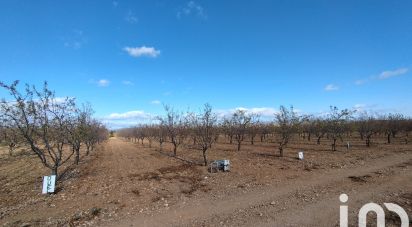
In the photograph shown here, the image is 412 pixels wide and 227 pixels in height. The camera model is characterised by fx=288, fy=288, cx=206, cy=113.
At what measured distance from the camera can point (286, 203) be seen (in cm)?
979

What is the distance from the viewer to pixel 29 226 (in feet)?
27.5

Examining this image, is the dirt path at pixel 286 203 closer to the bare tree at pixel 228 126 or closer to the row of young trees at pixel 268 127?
the row of young trees at pixel 268 127

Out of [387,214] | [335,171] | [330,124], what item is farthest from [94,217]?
[330,124]

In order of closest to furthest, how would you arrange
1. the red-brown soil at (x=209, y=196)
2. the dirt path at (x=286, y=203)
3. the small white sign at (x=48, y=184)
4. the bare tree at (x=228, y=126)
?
the dirt path at (x=286, y=203), the red-brown soil at (x=209, y=196), the small white sign at (x=48, y=184), the bare tree at (x=228, y=126)

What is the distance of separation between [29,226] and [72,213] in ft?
4.29

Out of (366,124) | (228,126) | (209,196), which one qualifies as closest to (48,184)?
(209,196)

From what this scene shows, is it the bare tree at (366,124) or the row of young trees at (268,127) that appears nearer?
the row of young trees at (268,127)

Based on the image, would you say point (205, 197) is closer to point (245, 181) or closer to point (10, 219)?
point (245, 181)

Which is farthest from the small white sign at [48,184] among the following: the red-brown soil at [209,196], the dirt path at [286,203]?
the dirt path at [286,203]

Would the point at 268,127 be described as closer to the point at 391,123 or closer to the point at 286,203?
the point at 391,123

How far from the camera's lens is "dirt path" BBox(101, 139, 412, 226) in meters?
8.25

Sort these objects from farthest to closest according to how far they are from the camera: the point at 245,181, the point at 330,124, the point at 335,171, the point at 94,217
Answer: the point at 330,124
the point at 335,171
the point at 245,181
the point at 94,217

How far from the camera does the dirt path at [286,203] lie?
825cm

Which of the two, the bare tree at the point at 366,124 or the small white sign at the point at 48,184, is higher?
the bare tree at the point at 366,124
